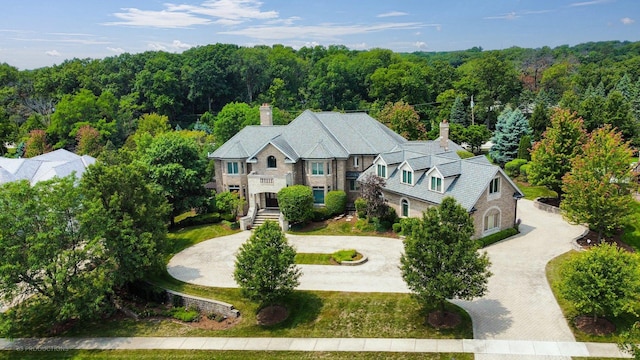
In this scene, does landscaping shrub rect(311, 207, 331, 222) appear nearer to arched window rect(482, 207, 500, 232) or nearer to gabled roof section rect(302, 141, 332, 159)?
gabled roof section rect(302, 141, 332, 159)

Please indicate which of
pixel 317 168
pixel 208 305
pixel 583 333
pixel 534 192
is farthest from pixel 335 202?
pixel 583 333

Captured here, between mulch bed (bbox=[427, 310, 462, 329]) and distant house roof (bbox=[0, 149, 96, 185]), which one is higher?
distant house roof (bbox=[0, 149, 96, 185])

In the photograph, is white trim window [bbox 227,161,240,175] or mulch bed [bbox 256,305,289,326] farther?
white trim window [bbox 227,161,240,175]

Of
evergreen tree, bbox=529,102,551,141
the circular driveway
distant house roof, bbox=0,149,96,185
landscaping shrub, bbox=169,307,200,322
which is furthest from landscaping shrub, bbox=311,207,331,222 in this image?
evergreen tree, bbox=529,102,551,141

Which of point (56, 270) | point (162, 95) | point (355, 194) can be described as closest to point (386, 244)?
point (355, 194)

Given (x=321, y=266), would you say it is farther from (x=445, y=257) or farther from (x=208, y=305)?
(x=445, y=257)
